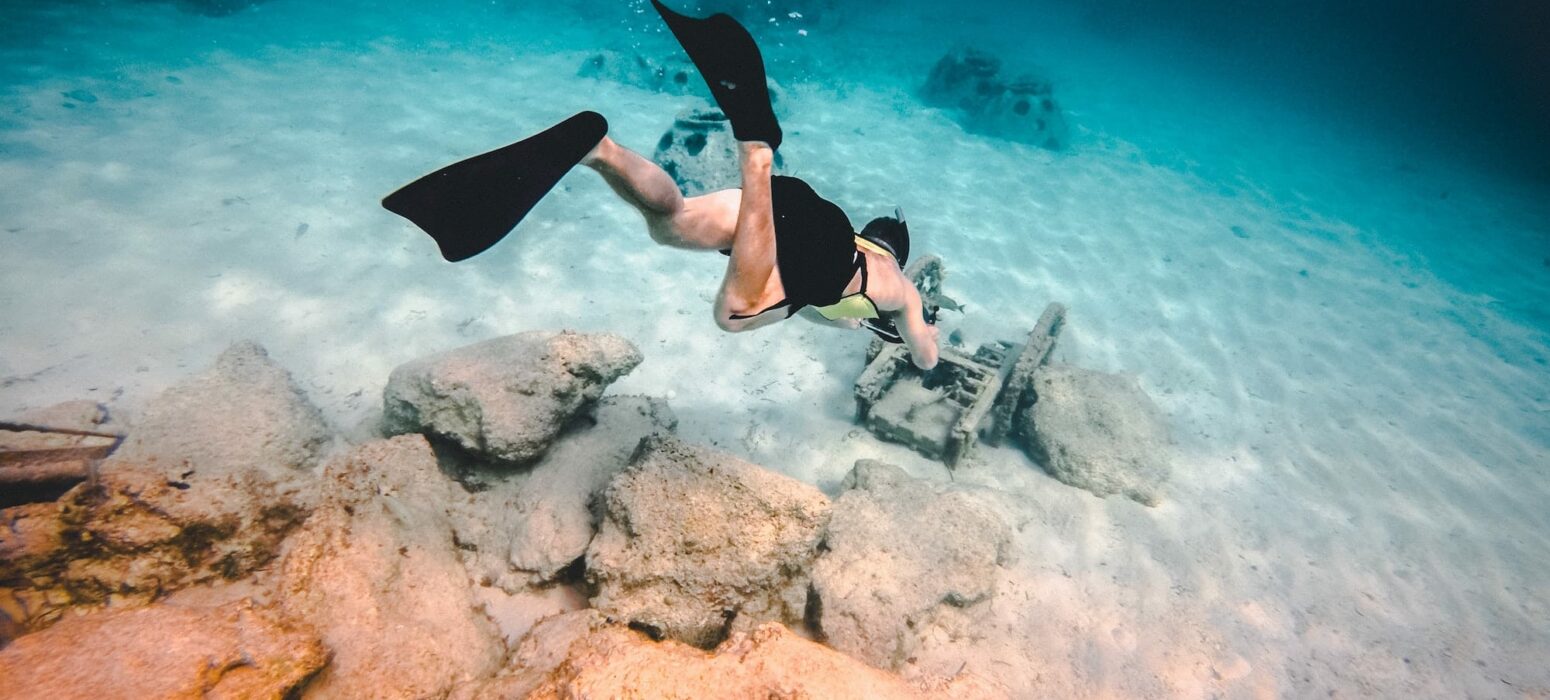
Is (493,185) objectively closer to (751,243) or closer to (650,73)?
(751,243)

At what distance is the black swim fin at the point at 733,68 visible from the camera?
2039mm

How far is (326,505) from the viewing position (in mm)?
2479

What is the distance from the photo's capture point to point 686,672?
6.09ft

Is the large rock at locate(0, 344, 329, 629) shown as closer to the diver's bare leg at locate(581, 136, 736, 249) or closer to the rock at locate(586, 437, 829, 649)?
the rock at locate(586, 437, 829, 649)

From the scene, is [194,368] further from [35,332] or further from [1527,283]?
[1527,283]

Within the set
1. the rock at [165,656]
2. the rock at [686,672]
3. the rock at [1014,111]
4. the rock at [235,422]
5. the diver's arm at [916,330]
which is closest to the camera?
the rock at [165,656]

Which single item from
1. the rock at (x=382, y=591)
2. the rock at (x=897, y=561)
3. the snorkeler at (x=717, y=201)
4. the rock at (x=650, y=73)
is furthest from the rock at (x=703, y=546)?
the rock at (x=650, y=73)

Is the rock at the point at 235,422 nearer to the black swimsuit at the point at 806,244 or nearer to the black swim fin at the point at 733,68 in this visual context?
the black swimsuit at the point at 806,244

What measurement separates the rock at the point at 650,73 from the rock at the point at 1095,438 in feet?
41.3

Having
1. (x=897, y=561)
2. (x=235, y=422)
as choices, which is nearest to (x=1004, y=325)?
(x=897, y=561)

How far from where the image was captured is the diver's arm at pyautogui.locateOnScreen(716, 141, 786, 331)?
2230 mm

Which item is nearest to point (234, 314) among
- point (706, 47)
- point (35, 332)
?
point (35, 332)

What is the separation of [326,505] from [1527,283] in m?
23.8

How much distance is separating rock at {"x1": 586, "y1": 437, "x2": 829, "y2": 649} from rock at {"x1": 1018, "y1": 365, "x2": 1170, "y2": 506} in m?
3.51
